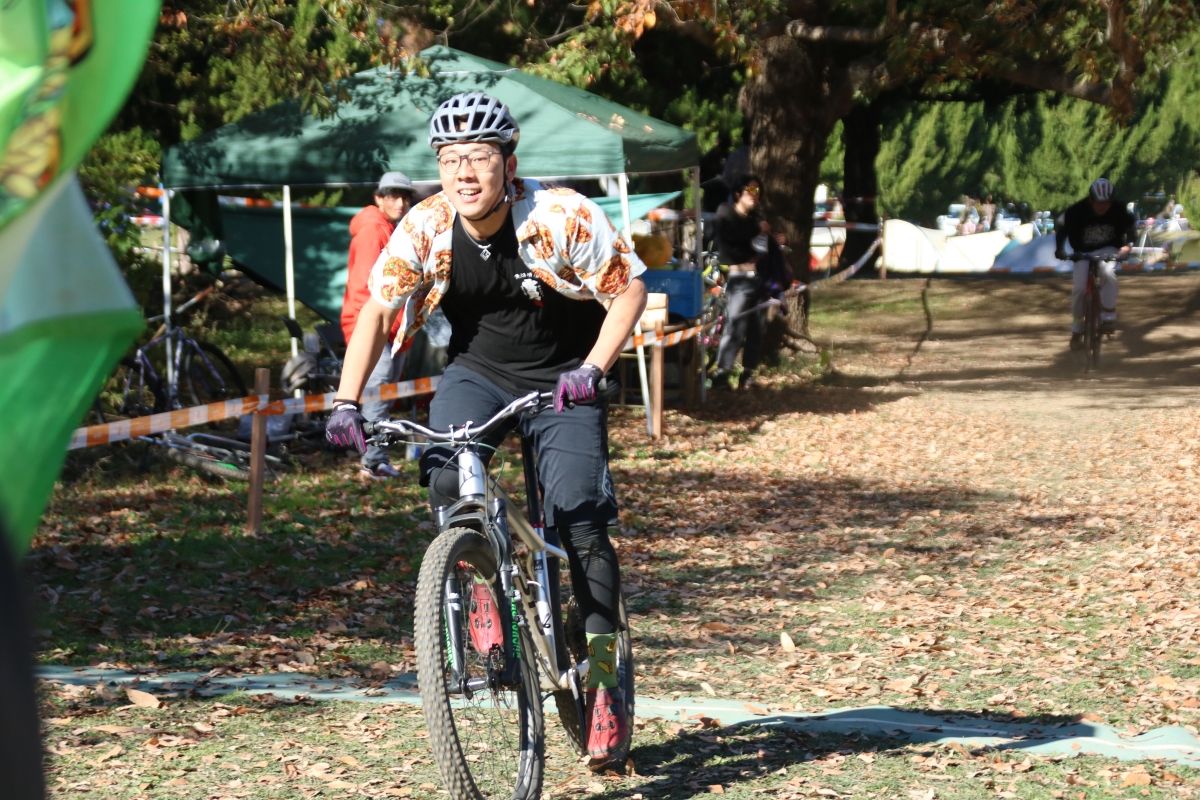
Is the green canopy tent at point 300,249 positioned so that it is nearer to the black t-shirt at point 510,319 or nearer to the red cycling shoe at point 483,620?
the black t-shirt at point 510,319

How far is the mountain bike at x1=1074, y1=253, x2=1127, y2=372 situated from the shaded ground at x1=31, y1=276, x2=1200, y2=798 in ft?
9.25

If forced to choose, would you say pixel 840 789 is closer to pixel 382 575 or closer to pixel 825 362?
pixel 382 575

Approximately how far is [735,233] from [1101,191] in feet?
14.6

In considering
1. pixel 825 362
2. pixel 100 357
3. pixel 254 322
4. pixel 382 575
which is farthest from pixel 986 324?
pixel 100 357

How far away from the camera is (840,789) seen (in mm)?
4379

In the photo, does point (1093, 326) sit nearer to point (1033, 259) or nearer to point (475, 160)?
point (1033, 259)

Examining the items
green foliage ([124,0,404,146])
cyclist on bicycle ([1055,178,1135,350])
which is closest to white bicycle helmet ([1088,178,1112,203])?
cyclist on bicycle ([1055,178,1135,350])

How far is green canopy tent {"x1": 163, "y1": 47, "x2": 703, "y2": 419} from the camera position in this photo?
39.0 ft

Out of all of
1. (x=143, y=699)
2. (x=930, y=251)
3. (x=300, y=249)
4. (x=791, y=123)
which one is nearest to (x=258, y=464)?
(x=143, y=699)

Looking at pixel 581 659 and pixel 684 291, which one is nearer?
pixel 581 659

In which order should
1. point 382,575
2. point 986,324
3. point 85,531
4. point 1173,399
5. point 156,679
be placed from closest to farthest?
1. point 156,679
2. point 382,575
3. point 85,531
4. point 1173,399
5. point 986,324

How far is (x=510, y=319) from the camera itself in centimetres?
430

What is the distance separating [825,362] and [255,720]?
42.1 feet

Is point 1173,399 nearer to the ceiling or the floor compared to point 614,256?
nearer to the floor
